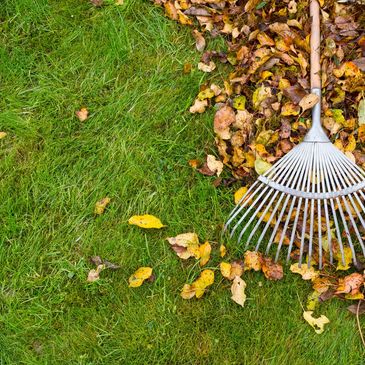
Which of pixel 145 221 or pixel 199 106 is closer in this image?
pixel 145 221

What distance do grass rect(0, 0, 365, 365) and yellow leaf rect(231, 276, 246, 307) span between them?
0.04m

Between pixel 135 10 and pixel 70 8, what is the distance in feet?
1.08

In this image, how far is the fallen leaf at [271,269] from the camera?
2562 mm

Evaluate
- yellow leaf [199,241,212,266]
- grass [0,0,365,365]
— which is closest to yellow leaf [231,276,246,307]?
grass [0,0,365,365]

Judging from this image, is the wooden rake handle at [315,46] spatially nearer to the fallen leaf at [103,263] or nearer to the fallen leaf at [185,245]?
the fallen leaf at [185,245]

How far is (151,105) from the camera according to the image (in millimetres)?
2799

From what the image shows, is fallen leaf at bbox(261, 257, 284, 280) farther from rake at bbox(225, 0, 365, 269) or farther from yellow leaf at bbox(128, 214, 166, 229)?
yellow leaf at bbox(128, 214, 166, 229)

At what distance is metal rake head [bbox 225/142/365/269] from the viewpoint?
8.11 ft

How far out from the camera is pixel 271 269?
2562 millimetres

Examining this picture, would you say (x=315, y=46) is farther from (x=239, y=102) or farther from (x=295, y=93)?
(x=239, y=102)

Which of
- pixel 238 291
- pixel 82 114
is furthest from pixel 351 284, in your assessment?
pixel 82 114

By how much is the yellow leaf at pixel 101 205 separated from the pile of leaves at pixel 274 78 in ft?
1.91

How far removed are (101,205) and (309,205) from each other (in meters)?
0.95

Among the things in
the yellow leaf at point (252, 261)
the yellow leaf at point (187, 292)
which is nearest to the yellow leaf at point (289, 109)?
the yellow leaf at point (252, 261)
